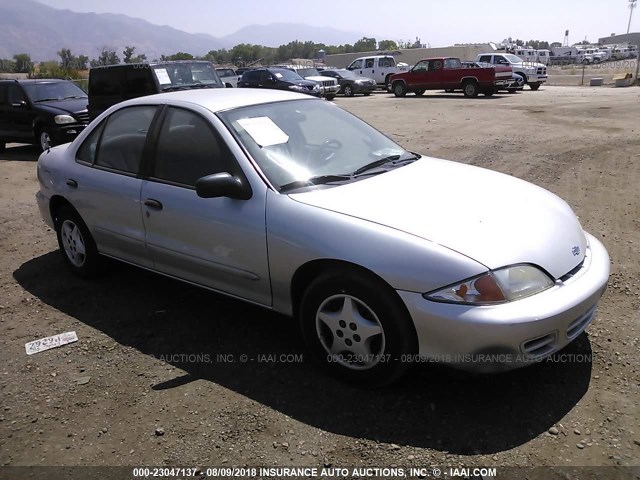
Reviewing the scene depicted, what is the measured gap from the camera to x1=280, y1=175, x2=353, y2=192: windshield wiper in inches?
130

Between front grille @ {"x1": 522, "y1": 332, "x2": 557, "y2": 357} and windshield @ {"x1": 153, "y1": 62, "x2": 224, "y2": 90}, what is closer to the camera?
front grille @ {"x1": 522, "y1": 332, "x2": 557, "y2": 357}

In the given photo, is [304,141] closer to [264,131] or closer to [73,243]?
[264,131]

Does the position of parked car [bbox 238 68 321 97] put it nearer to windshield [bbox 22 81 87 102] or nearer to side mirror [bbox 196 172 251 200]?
windshield [bbox 22 81 87 102]

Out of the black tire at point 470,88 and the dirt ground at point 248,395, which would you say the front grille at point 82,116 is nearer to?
the dirt ground at point 248,395

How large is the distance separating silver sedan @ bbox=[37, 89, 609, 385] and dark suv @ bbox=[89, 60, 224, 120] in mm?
7008

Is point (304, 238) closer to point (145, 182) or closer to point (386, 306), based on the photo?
point (386, 306)

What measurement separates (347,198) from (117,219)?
1.99 m

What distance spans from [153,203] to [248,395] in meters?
1.54

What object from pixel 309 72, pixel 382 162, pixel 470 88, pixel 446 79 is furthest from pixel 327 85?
pixel 382 162

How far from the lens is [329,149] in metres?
3.75

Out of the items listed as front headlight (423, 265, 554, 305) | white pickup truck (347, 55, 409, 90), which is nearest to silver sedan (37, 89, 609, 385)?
front headlight (423, 265, 554, 305)

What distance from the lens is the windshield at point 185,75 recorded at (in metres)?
11.0

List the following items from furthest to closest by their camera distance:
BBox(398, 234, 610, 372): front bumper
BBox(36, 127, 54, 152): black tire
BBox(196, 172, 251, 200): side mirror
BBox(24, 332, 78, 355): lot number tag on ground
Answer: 1. BBox(36, 127, 54, 152): black tire
2. BBox(24, 332, 78, 355): lot number tag on ground
3. BBox(196, 172, 251, 200): side mirror
4. BBox(398, 234, 610, 372): front bumper

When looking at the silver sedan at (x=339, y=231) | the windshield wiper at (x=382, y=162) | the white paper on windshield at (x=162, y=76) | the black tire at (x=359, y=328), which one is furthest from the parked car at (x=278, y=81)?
the black tire at (x=359, y=328)
